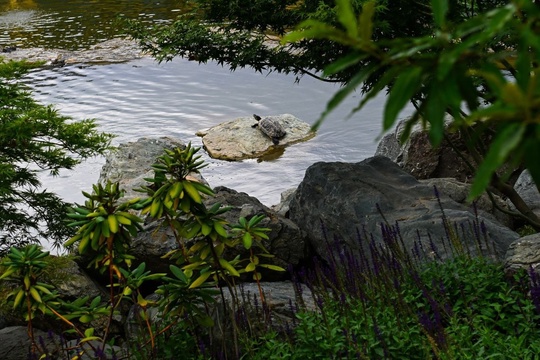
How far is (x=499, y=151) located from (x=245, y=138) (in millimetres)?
14841

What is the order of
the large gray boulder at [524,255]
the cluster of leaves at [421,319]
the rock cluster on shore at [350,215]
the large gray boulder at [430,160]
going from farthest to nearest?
the large gray boulder at [430,160] < the rock cluster on shore at [350,215] < the large gray boulder at [524,255] < the cluster of leaves at [421,319]

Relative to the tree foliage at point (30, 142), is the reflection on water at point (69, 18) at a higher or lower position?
lower

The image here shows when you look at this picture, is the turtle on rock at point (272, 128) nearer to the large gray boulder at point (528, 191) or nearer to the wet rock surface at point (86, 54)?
the large gray boulder at point (528, 191)

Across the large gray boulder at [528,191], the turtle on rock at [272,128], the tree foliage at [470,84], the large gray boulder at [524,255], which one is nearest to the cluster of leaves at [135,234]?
the large gray boulder at [524,255]

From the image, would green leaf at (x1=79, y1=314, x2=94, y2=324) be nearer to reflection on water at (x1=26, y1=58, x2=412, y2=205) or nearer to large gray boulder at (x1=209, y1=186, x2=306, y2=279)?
large gray boulder at (x1=209, y1=186, x2=306, y2=279)

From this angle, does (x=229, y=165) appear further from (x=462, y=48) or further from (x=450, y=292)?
(x=462, y=48)

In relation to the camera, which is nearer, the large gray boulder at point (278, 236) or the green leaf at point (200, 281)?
the green leaf at point (200, 281)

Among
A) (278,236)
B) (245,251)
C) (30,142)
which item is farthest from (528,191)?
(30,142)

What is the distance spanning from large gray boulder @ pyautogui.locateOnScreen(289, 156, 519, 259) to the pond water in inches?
201

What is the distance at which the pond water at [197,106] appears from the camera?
14397mm

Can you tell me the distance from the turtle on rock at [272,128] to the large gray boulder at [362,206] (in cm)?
776

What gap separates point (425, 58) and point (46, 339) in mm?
4950

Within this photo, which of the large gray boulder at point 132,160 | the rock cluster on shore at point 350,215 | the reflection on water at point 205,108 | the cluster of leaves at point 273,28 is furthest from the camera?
the reflection on water at point 205,108

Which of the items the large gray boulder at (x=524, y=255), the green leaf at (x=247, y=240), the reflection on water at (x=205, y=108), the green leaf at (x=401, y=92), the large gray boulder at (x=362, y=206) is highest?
the green leaf at (x=401, y=92)
